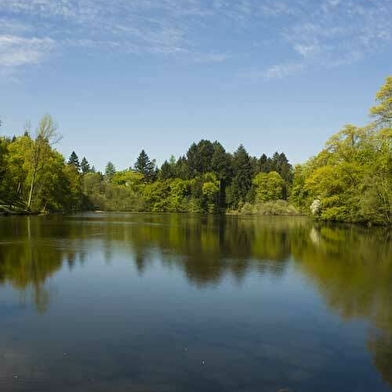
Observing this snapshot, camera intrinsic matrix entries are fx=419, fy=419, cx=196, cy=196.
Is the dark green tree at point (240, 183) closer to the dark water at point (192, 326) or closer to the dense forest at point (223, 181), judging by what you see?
the dense forest at point (223, 181)

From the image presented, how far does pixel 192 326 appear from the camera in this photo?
859 cm

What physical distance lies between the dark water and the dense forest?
28779 mm

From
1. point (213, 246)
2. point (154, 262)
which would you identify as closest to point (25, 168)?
point (213, 246)

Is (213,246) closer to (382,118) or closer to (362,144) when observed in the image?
(382,118)

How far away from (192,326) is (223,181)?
110 metres

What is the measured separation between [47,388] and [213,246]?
702 inches

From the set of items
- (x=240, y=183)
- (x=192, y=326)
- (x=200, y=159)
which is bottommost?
(x=192, y=326)

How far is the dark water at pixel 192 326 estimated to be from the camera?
6.19 metres

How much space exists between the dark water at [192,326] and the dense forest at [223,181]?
28779mm

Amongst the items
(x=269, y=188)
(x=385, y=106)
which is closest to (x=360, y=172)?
(x=385, y=106)

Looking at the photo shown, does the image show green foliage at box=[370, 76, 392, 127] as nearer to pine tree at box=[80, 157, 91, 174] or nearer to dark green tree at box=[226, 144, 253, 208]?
dark green tree at box=[226, 144, 253, 208]

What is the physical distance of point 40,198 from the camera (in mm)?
63188

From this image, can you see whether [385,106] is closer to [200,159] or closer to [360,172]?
[360,172]

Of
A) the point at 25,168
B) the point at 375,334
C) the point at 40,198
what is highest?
the point at 25,168
